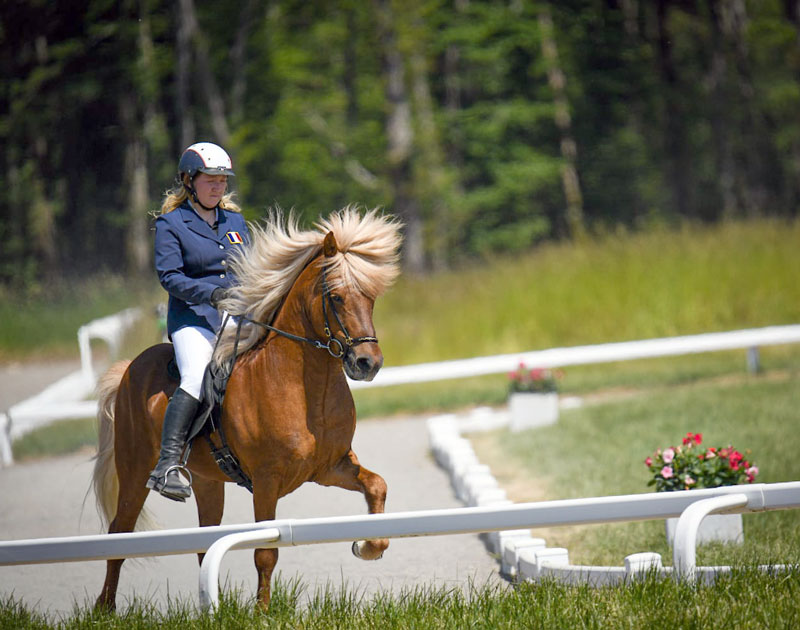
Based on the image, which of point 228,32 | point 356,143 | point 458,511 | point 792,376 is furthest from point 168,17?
point 458,511

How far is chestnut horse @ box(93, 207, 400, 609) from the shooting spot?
222 inches

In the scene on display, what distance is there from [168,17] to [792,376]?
19687mm

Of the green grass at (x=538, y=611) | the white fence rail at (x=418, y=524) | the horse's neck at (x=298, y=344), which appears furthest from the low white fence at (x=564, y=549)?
the horse's neck at (x=298, y=344)

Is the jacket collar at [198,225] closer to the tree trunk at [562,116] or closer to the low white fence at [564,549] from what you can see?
the low white fence at [564,549]

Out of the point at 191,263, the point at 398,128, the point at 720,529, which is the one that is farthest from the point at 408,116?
the point at 191,263

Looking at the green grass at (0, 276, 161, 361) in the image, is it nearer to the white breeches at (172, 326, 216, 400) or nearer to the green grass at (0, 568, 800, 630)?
the white breeches at (172, 326, 216, 400)

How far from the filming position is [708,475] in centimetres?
721

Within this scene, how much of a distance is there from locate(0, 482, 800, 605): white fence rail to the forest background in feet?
70.9

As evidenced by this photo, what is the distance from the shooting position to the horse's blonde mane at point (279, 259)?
584 cm

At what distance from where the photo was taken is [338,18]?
3566 cm

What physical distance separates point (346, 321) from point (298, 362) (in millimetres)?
428

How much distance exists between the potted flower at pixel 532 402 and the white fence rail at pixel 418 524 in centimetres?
769

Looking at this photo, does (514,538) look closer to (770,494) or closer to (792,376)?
(770,494)

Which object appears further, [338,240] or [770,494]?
[338,240]
